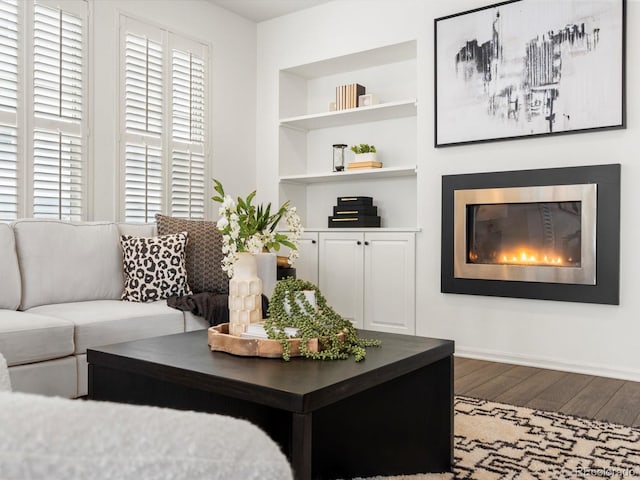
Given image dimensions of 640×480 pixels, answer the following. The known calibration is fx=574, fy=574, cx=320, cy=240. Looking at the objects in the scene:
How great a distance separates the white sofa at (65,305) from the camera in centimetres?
252

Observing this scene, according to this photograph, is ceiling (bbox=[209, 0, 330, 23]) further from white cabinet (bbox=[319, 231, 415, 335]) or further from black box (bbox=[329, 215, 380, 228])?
white cabinet (bbox=[319, 231, 415, 335])

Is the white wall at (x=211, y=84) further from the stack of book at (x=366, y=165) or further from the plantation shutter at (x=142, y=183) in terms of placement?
the stack of book at (x=366, y=165)

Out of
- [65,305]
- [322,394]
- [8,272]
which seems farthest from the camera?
[65,305]

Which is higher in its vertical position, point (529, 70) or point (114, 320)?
point (529, 70)

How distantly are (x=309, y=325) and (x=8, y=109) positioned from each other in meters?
2.69

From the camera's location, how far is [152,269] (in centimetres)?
337

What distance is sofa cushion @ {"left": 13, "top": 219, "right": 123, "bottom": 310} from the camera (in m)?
3.11

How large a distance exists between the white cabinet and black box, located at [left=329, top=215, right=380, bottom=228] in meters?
0.11

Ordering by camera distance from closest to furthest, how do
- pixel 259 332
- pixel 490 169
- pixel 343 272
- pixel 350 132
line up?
pixel 259 332 < pixel 490 169 < pixel 343 272 < pixel 350 132

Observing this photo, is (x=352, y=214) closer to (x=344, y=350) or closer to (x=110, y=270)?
(x=110, y=270)

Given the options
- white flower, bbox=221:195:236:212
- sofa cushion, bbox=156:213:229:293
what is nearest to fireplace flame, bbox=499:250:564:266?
sofa cushion, bbox=156:213:229:293

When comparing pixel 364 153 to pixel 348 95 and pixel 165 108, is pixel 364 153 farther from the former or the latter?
pixel 165 108

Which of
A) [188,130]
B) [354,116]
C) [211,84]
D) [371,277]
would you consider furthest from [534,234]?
[211,84]

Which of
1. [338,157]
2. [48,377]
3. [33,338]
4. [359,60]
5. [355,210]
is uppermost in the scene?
[359,60]
